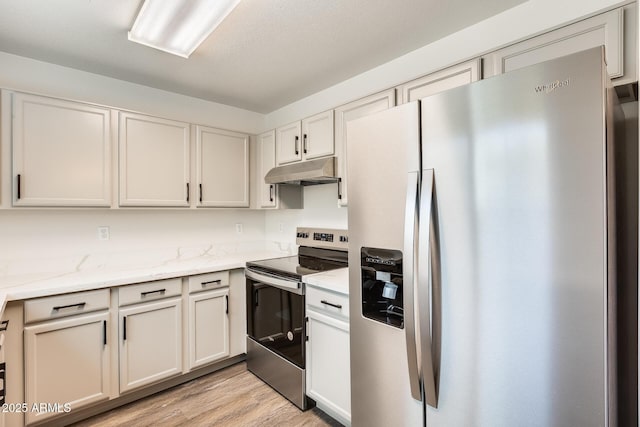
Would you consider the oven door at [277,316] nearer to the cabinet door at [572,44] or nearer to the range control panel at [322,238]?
the range control panel at [322,238]

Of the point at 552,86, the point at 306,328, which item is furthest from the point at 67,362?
the point at 552,86

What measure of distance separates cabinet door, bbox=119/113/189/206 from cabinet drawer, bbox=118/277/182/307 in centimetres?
64

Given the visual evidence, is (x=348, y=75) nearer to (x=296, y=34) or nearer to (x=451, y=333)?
(x=296, y=34)

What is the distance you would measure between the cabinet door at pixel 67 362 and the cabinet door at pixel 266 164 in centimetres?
156

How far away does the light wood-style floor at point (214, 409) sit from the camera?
1986mm

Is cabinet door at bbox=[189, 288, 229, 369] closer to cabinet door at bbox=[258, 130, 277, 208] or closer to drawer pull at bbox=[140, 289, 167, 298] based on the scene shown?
drawer pull at bbox=[140, 289, 167, 298]

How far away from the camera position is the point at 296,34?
194cm

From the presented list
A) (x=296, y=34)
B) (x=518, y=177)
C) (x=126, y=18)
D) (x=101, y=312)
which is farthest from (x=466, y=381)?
(x=126, y=18)

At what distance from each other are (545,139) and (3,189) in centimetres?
279

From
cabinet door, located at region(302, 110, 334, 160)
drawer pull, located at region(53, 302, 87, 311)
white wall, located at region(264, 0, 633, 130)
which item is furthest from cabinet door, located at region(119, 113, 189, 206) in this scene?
white wall, located at region(264, 0, 633, 130)

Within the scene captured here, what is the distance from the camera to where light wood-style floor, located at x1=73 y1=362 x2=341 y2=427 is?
78.2 inches

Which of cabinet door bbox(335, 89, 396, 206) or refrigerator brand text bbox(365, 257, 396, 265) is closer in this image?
refrigerator brand text bbox(365, 257, 396, 265)

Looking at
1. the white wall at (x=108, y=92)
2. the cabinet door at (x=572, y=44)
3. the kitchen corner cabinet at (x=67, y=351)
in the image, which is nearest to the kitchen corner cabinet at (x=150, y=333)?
the kitchen corner cabinet at (x=67, y=351)

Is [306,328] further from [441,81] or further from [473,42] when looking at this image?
[473,42]
